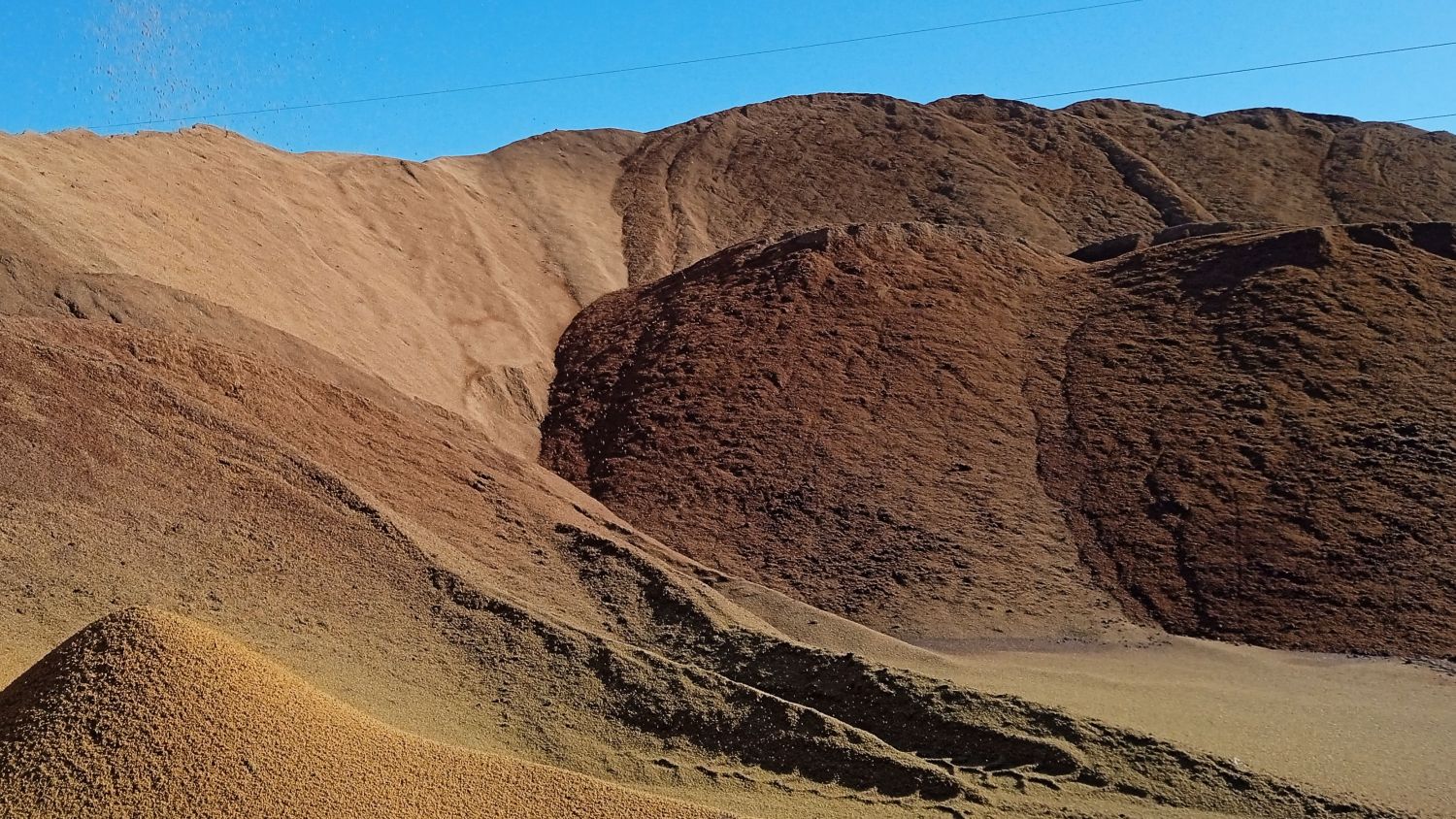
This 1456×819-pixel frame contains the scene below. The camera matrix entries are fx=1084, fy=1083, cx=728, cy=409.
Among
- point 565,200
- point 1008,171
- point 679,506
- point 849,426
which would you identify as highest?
point 1008,171

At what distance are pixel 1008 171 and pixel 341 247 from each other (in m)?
24.0

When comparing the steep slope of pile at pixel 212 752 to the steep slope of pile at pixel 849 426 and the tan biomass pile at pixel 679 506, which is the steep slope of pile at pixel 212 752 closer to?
the tan biomass pile at pixel 679 506

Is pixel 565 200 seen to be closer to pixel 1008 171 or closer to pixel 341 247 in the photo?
pixel 341 247

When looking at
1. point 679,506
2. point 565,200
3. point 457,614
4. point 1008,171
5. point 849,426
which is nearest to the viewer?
point 457,614

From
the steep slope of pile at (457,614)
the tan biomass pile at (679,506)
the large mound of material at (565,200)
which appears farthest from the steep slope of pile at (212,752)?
the large mound of material at (565,200)

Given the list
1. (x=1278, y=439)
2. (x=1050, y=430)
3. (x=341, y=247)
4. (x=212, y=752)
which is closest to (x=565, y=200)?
(x=341, y=247)

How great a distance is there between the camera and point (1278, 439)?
14.8 m

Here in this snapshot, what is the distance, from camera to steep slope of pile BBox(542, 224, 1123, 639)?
13250 millimetres

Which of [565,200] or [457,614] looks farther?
[565,200]

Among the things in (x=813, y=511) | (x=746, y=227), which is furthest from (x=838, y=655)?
(x=746, y=227)

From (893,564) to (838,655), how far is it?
178 inches

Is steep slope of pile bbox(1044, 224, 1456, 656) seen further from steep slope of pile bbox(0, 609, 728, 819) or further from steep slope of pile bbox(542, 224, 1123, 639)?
steep slope of pile bbox(0, 609, 728, 819)

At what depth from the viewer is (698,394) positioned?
1747cm

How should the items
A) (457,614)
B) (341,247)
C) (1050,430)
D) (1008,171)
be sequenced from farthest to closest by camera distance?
(1008,171) < (341,247) < (1050,430) < (457,614)
